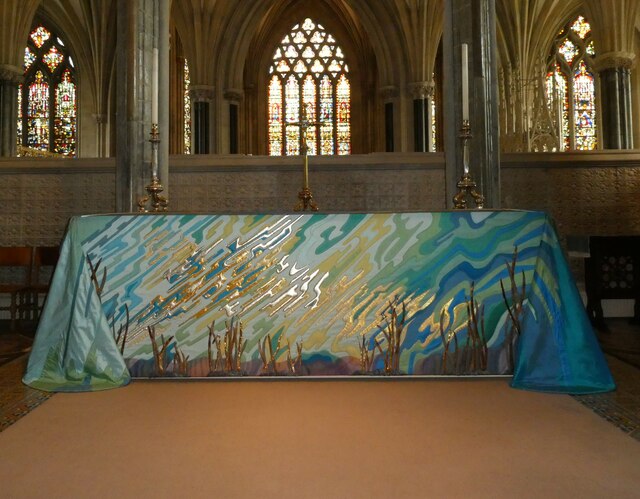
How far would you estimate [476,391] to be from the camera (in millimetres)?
2750

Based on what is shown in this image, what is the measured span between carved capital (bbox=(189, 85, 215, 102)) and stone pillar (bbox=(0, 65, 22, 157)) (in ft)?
13.4

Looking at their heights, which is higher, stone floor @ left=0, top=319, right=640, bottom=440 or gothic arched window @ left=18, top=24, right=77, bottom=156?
gothic arched window @ left=18, top=24, right=77, bottom=156

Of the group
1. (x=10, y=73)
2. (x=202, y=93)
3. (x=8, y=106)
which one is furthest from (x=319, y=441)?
(x=10, y=73)

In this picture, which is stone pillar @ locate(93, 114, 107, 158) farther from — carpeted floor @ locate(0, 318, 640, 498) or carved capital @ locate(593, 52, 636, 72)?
carpeted floor @ locate(0, 318, 640, 498)

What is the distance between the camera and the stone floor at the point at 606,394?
2.42 m

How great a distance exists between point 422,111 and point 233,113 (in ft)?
16.2

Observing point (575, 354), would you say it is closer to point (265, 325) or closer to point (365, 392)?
point (365, 392)

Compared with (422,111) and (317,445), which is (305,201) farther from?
(422,111)

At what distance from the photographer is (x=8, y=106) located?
1343 cm

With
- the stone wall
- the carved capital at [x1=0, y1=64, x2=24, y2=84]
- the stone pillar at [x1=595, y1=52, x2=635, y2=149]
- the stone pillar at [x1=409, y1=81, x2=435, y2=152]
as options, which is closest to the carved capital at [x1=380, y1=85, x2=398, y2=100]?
the stone pillar at [x1=409, y1=81, x2=435, y2=152]

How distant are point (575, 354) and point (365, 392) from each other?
1.02 meters

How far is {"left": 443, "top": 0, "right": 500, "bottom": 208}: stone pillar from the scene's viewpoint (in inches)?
245

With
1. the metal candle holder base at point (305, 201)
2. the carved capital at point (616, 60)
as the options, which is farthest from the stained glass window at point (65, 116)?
the metal candle holder base at point (305, 201)

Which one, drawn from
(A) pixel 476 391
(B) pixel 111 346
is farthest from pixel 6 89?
(A) pixel 476 391
